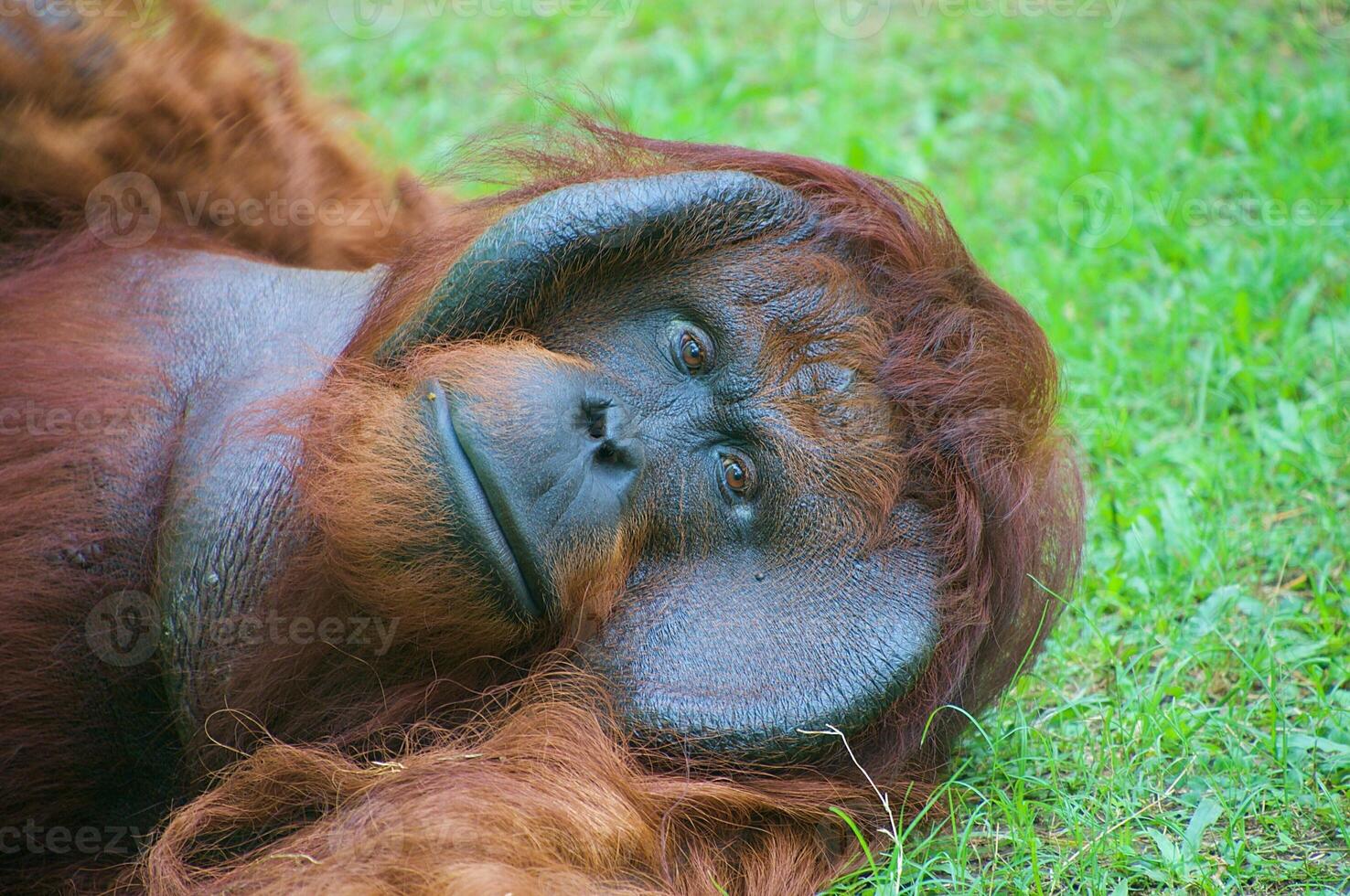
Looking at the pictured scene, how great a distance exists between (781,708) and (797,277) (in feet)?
2.52

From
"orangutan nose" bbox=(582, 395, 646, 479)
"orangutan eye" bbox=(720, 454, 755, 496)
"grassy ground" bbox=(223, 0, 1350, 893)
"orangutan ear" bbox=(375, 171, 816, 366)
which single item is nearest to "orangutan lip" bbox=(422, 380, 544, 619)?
"orangutan nose" bbox=(582, 395, 646, 479)

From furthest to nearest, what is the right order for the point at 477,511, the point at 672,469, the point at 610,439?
the point at 672,469
the point at 610,439
the point at 477,511

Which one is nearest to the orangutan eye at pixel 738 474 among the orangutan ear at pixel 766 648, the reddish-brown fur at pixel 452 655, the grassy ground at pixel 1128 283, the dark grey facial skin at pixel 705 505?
the dark grey facial skin at pixel 705 505

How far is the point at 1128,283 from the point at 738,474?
230 cm

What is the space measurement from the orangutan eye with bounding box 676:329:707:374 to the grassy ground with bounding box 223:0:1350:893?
86 cm

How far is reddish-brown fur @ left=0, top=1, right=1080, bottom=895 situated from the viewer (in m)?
2.05

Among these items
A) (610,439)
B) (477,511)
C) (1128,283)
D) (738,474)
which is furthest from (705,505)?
(1128,283)

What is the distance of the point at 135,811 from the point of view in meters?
2.43

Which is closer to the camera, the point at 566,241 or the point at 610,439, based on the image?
the point at 610,439

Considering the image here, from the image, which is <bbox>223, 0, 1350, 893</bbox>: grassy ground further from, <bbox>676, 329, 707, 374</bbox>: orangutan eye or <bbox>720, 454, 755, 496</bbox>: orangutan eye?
<bbox>676, 329, 707, 374</bbox>: orangutan eye

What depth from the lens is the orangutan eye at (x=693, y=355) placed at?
89.4 inches

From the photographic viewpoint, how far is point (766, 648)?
215cm

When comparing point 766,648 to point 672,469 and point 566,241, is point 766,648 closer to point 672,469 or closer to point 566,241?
point 672,469

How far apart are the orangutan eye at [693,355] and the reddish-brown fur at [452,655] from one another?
0.35 meters
